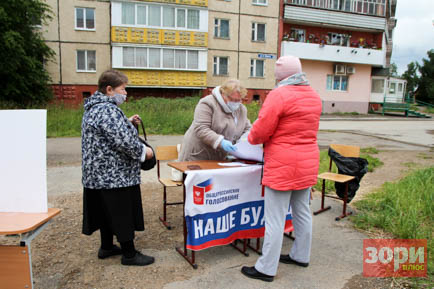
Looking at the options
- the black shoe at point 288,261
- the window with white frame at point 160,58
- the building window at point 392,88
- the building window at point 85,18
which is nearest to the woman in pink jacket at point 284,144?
the black shoe at point 288,261

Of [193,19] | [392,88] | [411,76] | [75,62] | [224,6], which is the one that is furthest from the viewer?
[411,76]

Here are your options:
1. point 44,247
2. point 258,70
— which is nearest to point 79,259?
point 44,247

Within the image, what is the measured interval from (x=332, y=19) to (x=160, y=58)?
15.1 meters

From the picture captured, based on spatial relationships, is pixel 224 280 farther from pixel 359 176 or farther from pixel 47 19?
pixel 47 19

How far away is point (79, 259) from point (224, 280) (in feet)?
4.99

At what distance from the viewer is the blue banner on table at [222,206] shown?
10.5 ft

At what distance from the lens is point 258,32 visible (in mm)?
27562

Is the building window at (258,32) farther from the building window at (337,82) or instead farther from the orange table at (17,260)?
the orange table at (17,260)

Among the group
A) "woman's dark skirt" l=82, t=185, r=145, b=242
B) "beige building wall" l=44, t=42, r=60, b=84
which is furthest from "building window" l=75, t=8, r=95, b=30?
"woman's dark skirt" l=82, t=185, r=145, b=242

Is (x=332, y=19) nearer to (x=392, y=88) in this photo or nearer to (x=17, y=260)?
(x=392, y=88)

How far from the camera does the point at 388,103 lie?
32500 mm

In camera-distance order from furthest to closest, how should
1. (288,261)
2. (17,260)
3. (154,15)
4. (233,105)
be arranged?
(154,15), (233,105), (288,261), (17,260)

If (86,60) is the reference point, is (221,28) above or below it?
above

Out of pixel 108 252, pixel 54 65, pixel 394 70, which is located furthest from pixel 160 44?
pixel 394 70
